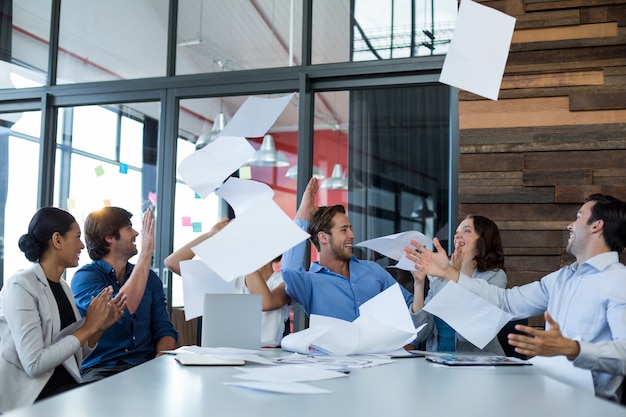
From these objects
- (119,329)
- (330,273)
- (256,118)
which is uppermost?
(256,118)

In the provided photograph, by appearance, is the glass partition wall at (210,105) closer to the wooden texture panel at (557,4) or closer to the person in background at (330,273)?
the wooden texture panel at (557,4)

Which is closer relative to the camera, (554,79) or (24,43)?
(554,79)

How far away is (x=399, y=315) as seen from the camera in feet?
7.04

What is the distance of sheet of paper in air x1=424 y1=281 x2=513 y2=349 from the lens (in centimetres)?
209

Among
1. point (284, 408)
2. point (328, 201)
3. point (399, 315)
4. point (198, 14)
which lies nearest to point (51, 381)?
point (399, 315)

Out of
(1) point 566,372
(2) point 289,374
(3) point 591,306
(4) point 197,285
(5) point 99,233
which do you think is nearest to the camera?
(2) point 289,374

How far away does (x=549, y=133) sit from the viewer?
3.59 m

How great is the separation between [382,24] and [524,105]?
3.28 feet

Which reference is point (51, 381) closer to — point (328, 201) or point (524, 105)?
point (328, 201)

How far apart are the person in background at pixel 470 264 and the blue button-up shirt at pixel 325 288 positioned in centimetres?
21

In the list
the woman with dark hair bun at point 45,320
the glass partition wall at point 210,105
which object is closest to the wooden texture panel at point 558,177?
the glass partition wall at point 210,105

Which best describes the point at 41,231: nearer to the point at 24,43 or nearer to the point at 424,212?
the point at 424,212

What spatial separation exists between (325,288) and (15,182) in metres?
2.89

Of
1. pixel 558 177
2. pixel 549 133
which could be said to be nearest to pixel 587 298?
pixel 558 177
